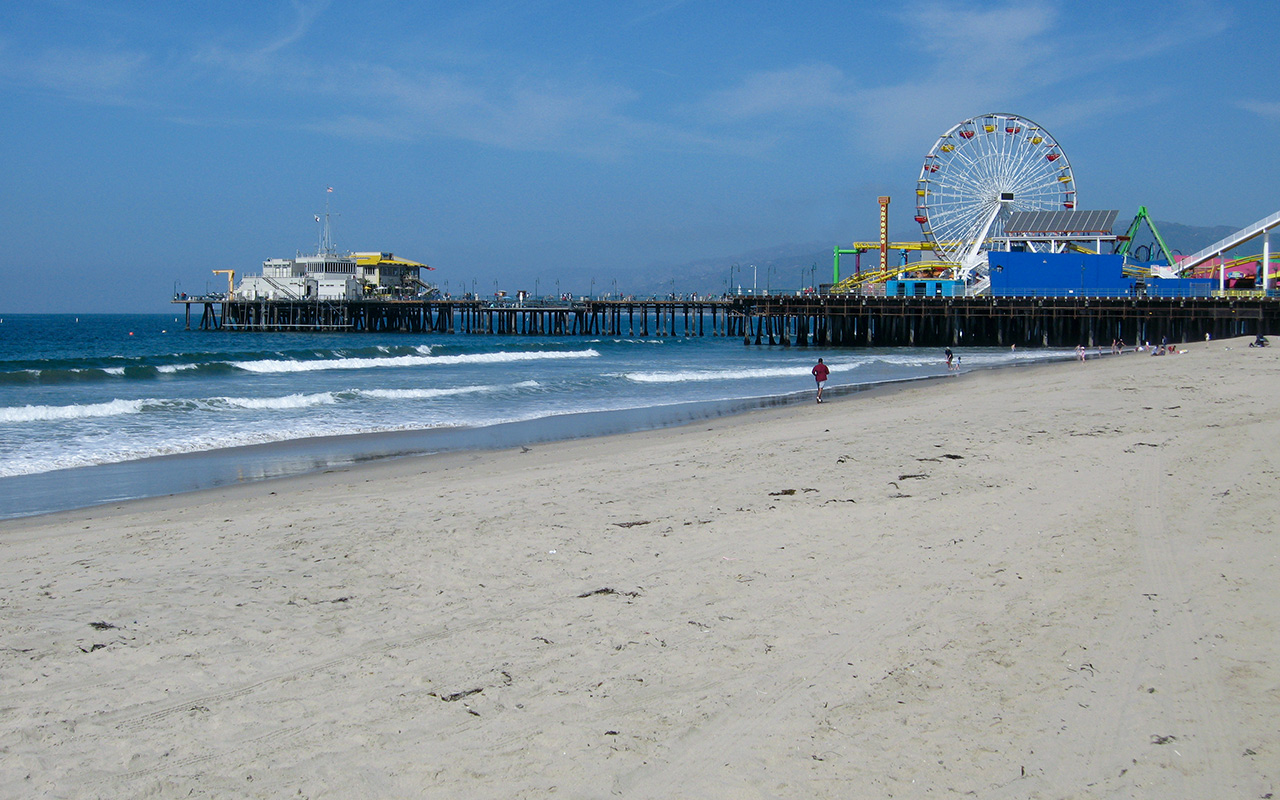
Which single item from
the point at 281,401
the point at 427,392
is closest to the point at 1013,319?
the point at 427,392

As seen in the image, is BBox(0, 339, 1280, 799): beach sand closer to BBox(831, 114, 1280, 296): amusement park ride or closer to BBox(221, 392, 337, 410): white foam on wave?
BBox(221, 392, 337, 410): white foam on wave

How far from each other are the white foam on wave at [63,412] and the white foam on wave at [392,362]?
45.4ft

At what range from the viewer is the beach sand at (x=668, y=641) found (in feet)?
10.8

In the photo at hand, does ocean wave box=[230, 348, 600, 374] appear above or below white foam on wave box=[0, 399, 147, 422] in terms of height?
above

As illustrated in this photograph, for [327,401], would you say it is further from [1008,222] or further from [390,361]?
[1008,222]

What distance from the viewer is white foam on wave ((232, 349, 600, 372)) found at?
31.8 meters

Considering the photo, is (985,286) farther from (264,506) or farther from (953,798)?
(953,798)

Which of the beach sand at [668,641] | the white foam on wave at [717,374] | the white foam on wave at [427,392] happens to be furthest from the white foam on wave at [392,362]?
the beach sand at [668,641]

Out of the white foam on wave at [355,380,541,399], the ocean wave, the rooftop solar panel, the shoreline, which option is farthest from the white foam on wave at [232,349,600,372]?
the rooftop solar panel

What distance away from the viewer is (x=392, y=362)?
3506 centimetres

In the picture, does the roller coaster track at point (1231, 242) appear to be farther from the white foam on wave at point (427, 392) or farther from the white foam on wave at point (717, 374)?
the white foam on wave at point (427, 392)

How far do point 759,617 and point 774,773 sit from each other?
1.55 meters

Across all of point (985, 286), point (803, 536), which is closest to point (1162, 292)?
point (985, 286)

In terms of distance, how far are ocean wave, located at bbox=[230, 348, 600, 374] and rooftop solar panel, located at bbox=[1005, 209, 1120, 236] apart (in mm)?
25934
